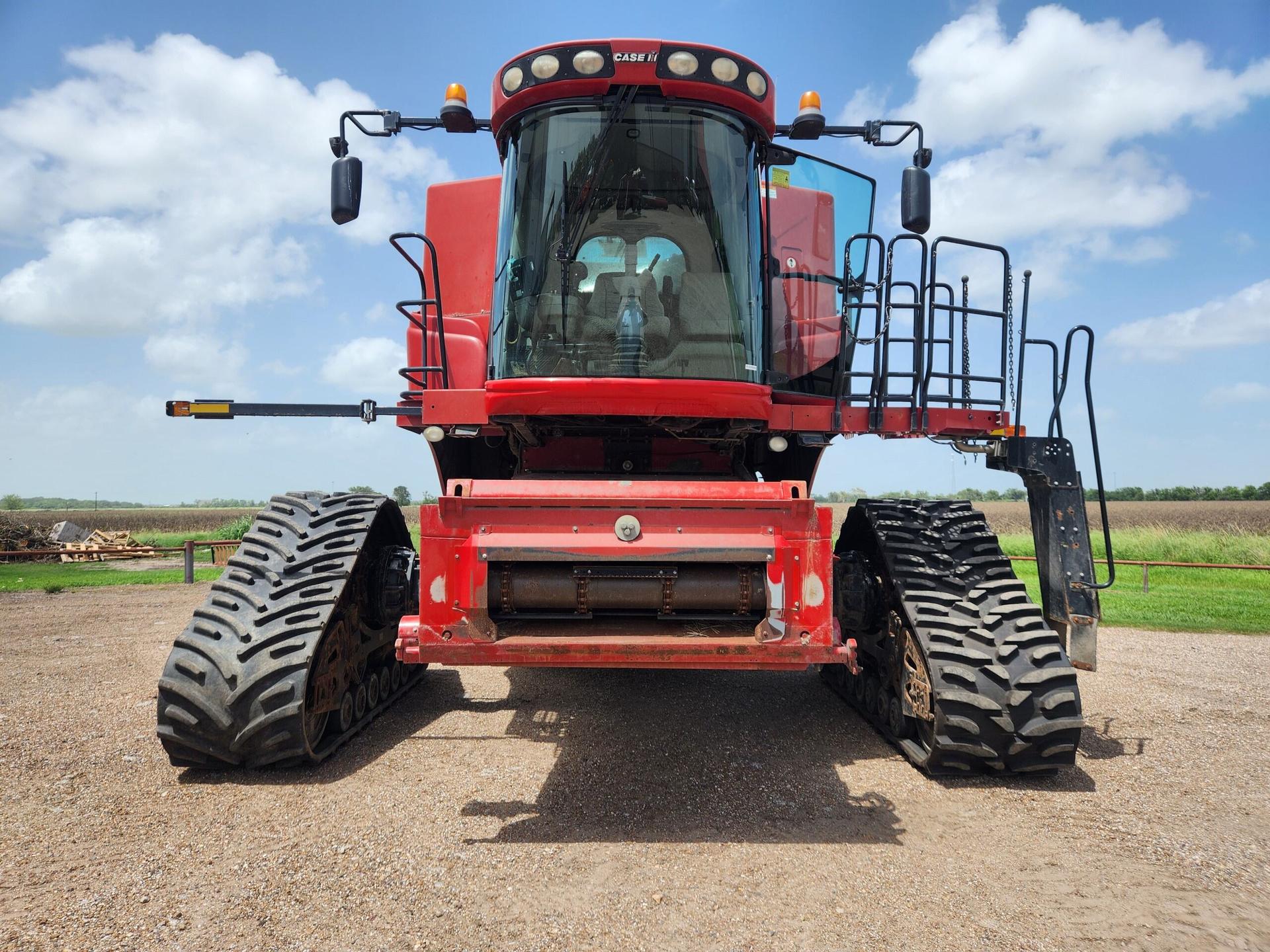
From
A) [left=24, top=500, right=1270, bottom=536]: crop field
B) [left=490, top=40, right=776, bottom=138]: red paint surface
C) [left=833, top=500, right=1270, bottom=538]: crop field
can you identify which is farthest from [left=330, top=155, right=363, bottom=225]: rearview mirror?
[left=24, top=500, right=1270, bottom=536]: crop field

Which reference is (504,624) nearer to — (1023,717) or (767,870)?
(767,870)

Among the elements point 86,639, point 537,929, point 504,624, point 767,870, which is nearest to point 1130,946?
point 767,870

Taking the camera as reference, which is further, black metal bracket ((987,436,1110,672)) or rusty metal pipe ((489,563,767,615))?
black metal bracket ((987,436,1110,672))

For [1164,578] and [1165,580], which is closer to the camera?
[1165,580]

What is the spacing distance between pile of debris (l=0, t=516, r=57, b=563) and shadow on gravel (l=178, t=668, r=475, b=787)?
21.2m

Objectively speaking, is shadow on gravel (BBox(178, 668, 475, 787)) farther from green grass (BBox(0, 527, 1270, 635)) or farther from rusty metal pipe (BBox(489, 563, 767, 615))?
green grass (BBox(0, 527, 1270, 635))

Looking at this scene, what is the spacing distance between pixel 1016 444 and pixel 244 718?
15.1ft

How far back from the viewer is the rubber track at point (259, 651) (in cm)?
413

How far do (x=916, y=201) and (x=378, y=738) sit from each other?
4.62 meters

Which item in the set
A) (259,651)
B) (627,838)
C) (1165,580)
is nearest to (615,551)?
(627,838)

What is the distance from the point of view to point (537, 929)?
9.46 feet

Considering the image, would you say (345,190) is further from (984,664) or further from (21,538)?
(21,538)

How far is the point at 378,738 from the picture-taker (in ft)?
17.0

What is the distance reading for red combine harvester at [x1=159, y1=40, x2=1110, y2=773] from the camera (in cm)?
383
